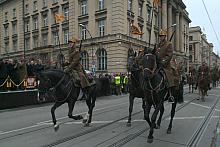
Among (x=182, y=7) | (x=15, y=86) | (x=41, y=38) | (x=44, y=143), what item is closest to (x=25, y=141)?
(x=44, y=143)

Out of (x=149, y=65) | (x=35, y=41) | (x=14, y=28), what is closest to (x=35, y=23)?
(x=35, y=41)

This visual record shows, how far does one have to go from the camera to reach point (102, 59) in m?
42.4

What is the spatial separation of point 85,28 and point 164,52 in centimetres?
3563

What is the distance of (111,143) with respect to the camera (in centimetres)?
796

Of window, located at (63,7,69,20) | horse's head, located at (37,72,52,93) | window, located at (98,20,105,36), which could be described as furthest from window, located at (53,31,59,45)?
horse's head, located at (37,72,52,93)

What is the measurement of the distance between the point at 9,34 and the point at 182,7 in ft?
146

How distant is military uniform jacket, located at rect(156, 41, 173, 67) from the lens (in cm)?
939

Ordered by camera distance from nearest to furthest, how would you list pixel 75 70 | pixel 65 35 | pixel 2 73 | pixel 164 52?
1. pixel 164 52
2. pixel 75 70
3. pixel 2 73
4. pixel 65 35

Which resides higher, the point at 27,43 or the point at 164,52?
the point at 27,43

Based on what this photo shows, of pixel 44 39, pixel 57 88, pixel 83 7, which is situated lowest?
pixel 57 88

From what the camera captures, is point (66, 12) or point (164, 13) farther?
point (164, 13)

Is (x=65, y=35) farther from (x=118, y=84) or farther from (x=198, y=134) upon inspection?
(x=198, y=134)

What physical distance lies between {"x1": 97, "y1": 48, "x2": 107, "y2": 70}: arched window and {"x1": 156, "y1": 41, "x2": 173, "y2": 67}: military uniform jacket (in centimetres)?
3224

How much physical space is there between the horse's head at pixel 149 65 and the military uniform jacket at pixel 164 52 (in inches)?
39.1
